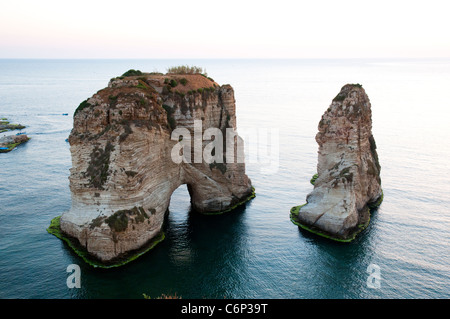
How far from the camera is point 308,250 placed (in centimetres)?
4125

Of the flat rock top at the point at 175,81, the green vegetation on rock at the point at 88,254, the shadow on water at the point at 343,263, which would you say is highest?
the flat rock top at the point at 175,81

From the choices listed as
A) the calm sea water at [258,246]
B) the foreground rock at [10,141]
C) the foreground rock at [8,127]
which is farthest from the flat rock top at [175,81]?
the foreground rock at [8,127]

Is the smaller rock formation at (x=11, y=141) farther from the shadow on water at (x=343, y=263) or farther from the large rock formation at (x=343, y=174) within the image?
the shadow on water at (x=343, y=263)

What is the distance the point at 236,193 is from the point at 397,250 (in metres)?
23.8

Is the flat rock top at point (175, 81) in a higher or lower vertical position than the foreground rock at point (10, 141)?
higher

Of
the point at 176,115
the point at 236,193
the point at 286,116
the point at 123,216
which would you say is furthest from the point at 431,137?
the point at 123,216

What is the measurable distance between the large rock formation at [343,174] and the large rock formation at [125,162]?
19.0 meters

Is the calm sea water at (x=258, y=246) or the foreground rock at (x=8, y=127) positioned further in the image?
the foreground rock at (x=8, y=127)

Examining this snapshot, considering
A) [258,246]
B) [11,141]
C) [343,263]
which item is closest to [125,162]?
[258,246]

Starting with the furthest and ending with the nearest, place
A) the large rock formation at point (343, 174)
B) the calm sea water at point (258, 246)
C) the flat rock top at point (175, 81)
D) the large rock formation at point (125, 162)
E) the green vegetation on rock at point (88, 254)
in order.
→ 1. the flat rock top at point (175, 81)
2. the large rock formation at point (343, 174)
3. the large rock formation at point (125, 162)
4. the green vegetation on rock at point (88, 254)
5. the calm sea water at point (258, 246)

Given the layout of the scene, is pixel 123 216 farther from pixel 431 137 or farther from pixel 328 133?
pixel 431 137

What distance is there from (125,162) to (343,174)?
28347 mm

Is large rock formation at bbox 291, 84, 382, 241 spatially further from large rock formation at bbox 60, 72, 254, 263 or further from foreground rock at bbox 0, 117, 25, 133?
foreground rock at bbox 0, 117, 25, 133

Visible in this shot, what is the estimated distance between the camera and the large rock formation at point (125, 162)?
37.9 meters
